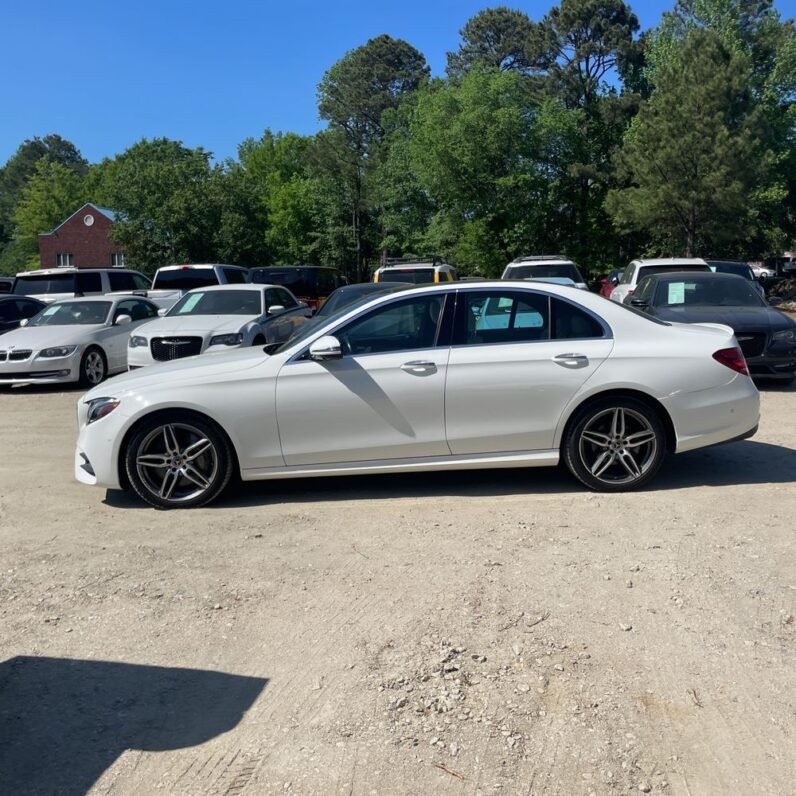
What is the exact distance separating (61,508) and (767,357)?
28.3 ft

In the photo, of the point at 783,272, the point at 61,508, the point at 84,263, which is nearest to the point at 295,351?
the point at 61,508

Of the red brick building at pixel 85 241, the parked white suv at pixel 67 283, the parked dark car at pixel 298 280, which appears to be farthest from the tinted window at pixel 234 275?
the red brick building at pixel 85 241

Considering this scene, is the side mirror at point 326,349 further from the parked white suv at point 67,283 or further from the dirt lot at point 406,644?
the parked white suv at point 67,283

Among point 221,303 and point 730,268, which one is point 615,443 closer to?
point 221,303

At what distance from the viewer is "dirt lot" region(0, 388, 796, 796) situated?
289cm

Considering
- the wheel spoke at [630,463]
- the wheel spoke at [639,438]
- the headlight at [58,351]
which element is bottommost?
the wheel spoke at [630,463]

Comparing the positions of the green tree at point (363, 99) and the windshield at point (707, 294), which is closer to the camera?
the windshield at point (707, 294)

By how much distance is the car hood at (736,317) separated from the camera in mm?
10531

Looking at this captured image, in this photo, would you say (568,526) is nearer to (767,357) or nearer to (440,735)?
(440,735)

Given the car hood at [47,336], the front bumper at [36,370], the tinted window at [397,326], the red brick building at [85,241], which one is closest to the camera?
the tinted window at [397,326]

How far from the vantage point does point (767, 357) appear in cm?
1048

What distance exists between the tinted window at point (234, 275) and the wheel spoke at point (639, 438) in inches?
585

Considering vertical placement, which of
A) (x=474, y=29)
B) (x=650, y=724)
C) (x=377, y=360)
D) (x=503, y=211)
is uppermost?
(x=474, y=29)

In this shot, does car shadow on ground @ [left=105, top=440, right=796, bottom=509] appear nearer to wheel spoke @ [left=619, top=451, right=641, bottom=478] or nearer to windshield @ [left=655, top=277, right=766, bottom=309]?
wheel spoke @ [left=619, top=451, right=641, bottom=478]
